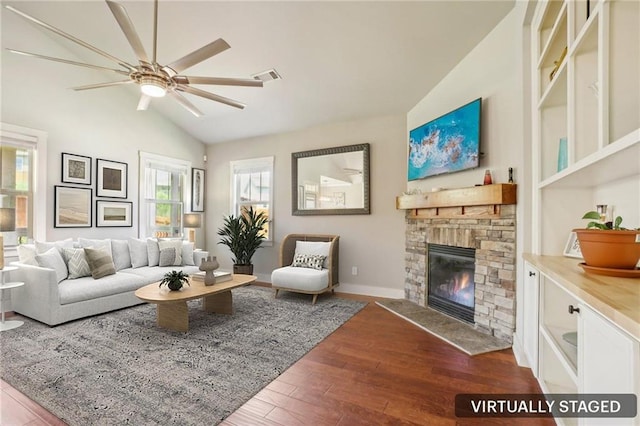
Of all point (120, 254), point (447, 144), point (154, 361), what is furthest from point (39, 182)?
point (447, 144)

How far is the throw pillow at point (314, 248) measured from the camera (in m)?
4.56

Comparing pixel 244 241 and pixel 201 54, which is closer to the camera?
pixel 201 54

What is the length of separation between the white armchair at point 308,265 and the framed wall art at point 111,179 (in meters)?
2.87

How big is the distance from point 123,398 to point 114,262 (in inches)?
119

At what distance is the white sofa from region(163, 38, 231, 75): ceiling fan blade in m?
2.60

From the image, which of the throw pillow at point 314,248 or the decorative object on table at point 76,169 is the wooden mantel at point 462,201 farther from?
the decorative object on table at point 76,169

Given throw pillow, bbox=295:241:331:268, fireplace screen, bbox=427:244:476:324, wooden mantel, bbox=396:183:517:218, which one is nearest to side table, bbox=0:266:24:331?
throw pillow, bbox=295:241:331:268

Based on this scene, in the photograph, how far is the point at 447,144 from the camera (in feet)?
11.3

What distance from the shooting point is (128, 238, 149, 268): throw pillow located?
448cm

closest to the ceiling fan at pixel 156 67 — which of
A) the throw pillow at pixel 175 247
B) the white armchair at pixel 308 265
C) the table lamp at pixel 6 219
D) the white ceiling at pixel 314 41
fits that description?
the white ceiling at pixel 314 41

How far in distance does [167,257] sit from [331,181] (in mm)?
2922

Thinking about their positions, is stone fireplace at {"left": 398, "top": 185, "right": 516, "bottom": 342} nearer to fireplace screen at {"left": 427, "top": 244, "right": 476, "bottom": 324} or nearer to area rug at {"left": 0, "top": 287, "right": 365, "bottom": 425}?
fireplace screen at {"left": 427, "top": 244, "right": 476, "bottom": 324}

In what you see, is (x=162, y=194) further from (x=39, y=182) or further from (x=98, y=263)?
(x=98, y=263)

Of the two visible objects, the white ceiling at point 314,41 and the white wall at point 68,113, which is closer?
the white ceiling at point 314,41
